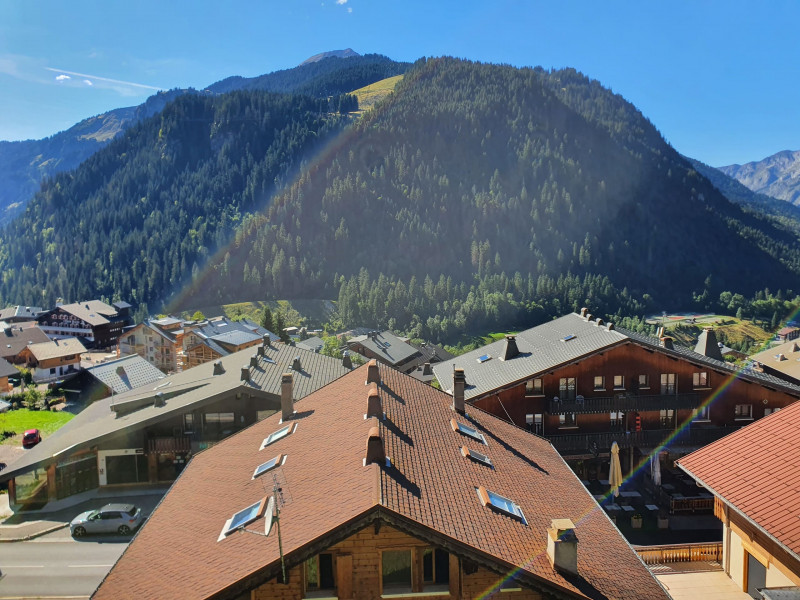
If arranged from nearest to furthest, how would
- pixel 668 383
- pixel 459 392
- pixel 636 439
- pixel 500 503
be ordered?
pixel 500 503 < pixel 459 392 < pixel 636 439 < pixel 668 383

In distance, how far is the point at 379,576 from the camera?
1244cm

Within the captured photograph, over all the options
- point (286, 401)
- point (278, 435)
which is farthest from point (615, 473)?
point (278, 435)

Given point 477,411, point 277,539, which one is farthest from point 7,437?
point 277,539

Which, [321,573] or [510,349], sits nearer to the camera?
[321,573]

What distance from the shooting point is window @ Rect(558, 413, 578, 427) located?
37.2 m

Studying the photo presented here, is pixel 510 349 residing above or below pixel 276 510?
below

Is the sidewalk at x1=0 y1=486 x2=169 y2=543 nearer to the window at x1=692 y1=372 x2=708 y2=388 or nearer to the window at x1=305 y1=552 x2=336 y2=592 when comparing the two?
the window at x1=305 y1=552 x2=336 y2=592

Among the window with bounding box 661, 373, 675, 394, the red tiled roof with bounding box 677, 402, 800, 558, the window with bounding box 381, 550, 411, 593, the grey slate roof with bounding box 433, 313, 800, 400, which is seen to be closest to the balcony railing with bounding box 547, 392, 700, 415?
the window with bounding box 661, 373, 675, 394

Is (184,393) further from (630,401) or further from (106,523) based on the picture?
(630,401)

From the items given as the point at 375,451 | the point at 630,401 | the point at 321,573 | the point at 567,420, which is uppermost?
the point at 375,451

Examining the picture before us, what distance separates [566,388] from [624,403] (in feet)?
13.0

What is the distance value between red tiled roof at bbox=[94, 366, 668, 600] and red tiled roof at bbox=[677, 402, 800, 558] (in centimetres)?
341

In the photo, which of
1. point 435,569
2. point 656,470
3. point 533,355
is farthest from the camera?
point 533,355

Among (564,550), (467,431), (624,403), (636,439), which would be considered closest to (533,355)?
(624,403)
